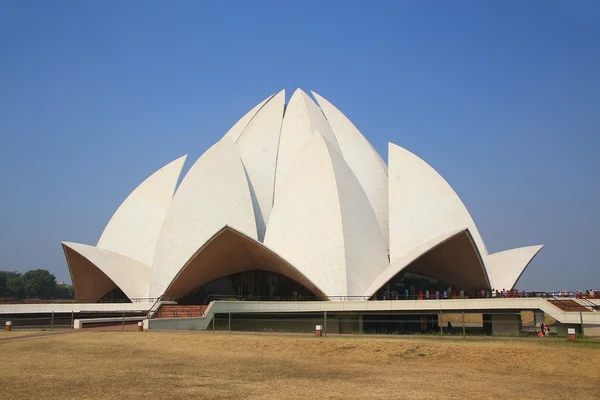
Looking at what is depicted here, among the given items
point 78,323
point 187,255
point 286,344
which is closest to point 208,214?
point 187,255

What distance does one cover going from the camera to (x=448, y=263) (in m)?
34.1

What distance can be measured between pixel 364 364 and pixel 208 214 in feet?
68.5

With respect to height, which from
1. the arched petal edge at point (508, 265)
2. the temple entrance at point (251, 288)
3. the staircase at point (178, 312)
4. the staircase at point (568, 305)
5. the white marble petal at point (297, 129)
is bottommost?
the staircase at point (178, 312)

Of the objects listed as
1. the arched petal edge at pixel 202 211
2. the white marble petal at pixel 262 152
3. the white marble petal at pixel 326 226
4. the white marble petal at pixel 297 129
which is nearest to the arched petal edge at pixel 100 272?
the arched petal edge at pixel 202 211

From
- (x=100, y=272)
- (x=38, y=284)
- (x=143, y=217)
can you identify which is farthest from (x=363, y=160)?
(x=38, y=284)

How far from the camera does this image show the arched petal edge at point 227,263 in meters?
29.5

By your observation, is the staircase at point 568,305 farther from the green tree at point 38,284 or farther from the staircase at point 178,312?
the green tree at point 38,284

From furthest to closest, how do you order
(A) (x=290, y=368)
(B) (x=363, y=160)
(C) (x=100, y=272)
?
(B) (x=363, y=160)
(C) (x=100, y=272)
(A) (x=290, y=368)

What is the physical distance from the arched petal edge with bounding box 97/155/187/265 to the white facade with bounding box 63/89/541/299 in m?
0.08

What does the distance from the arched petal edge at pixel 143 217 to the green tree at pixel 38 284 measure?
2577 inches

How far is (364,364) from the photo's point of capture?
13578mm

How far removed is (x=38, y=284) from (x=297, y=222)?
80.2 m

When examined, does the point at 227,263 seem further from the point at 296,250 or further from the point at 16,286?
the point at 16,286

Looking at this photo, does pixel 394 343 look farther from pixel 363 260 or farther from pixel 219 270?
pixel 219 270
